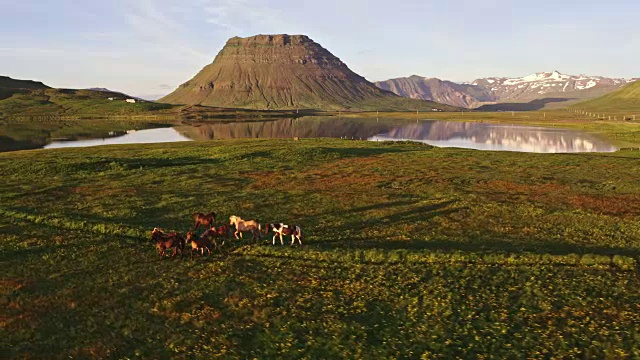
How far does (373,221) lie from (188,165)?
38588mm

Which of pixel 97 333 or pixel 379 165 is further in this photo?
pixel 379 165

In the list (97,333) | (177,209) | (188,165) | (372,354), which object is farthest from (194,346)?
(188,165)

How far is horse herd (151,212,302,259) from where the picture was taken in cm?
2530

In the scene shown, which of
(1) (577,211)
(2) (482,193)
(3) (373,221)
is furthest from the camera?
(2) (482,193)

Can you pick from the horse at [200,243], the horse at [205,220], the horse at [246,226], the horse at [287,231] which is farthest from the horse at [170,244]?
the horse at [287,231]

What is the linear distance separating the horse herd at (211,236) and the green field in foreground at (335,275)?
3.44 ft

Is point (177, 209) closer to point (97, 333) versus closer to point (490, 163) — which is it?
point (97, 333)

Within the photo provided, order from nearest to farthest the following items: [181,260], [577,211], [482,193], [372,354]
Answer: [372,354] → [181,260] → [577,211] → [482,193]

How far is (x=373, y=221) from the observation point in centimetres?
3356

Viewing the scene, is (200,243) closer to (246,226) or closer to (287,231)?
(246,226)

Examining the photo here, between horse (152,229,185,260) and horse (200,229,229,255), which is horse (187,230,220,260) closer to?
horse (200,229,229,255)

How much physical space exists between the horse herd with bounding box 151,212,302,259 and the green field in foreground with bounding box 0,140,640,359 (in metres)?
1.05

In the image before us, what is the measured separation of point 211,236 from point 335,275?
8667 millimetres

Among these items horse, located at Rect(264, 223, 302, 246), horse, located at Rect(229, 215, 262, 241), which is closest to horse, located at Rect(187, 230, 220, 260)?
horse, located at Rect(229, 215, 262, 241)
